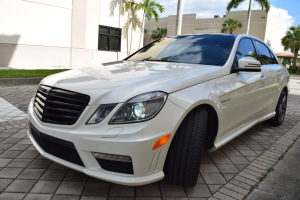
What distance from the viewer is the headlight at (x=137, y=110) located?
2.03 meters

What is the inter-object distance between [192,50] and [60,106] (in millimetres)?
1841

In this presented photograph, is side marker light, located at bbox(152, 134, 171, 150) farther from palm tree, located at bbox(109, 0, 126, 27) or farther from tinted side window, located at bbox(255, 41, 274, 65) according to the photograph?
palm tree, located at bbox(109, 0, 126, 27)

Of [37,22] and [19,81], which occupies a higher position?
[37,22]

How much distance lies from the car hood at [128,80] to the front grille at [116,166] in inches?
18.6

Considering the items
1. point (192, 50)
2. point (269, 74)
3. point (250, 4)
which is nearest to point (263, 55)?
point (269, 74)

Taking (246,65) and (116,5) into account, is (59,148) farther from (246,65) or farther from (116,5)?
(116,5)

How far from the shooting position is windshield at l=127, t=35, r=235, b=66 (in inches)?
123

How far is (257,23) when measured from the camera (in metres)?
37.4

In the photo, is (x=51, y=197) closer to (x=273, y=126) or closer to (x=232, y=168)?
(x=232, y=168)

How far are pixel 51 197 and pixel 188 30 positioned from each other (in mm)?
43468

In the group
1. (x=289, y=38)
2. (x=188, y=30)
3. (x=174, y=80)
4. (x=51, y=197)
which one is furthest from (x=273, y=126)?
(x=188, y=30)

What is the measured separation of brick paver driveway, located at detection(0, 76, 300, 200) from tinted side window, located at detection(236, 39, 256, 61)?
4.18ft

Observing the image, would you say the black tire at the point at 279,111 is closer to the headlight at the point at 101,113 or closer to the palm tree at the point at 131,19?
the headlight at the point at 101,113

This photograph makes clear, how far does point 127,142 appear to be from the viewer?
6.45 feet
